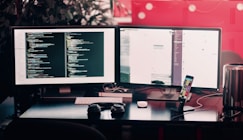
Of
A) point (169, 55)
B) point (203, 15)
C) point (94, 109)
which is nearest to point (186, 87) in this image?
point (169, 55)

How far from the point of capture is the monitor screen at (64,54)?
103 inches

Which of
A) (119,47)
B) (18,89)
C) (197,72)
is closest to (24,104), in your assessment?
(18,89)

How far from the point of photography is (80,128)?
4.81 ft

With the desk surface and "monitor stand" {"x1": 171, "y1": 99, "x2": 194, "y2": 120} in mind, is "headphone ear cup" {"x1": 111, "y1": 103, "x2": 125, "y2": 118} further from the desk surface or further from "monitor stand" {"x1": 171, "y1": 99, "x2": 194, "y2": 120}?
"monitor stand" {"x1": 171, "y1": 99, "x2": 194, "y2": 120}

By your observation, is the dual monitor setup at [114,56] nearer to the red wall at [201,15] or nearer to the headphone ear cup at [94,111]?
the headphone ear cup at [94,111]

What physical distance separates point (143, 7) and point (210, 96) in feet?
4.47

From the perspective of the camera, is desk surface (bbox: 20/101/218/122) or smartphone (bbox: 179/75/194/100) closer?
desk surface (bbox: 20/101/218/122)

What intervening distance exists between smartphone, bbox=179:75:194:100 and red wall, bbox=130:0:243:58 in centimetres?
138

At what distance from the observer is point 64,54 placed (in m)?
2.64

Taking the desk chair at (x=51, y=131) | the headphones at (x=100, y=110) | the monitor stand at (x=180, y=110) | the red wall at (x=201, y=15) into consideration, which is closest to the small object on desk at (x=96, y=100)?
the headphones at (x=100, y=110)

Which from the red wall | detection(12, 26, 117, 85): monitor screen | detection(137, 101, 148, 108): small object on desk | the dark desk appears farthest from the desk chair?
the red wall

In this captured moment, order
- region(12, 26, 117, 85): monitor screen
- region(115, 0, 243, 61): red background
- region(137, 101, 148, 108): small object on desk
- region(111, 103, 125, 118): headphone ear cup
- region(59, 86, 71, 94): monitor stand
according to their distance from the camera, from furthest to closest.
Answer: region(115, 0, 243, 61): red background
region(59, 86, 71, 94): monitor stand
region(12, 26, 117, 85): monitor screen
region(137, 101, 148, 108): small object on desk
region(111, 103, 125, 118): headphone ear cup

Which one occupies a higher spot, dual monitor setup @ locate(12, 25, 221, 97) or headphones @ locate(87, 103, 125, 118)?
dual monitor setup @ locate(12, 25, 221, 97)

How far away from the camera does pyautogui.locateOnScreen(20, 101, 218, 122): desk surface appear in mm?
2262
